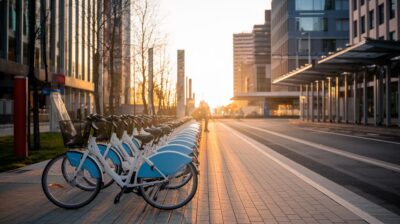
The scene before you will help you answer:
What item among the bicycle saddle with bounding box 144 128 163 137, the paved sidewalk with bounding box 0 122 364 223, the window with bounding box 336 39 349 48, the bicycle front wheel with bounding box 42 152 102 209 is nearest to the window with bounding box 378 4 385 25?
the window with bounding box 336 39 349 48

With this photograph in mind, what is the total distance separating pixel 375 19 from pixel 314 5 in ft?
115

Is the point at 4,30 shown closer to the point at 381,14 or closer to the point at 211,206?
the point at 211,206

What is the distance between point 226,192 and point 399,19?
129 ft

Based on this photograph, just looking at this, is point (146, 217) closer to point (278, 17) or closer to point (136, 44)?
point (136, 44)

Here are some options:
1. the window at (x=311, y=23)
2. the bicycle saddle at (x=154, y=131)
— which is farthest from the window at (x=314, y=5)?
the bicycle saddle at (x=154, y=131)

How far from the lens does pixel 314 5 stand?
79188mm

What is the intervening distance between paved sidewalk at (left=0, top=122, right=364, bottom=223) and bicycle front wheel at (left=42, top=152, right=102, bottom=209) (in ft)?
0.47

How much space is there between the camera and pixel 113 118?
6684 millimetres

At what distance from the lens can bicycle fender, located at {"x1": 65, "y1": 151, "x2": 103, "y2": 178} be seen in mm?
5852

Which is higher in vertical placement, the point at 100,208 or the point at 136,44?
the point at 136,44

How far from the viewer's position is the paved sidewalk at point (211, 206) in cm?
545

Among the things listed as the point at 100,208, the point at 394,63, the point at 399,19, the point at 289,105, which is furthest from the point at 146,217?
the point at 289,105

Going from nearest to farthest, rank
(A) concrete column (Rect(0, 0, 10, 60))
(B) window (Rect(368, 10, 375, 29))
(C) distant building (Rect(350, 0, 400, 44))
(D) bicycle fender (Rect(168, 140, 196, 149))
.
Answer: (D) bicycle fender (Rect(168, 140, 196, 149))
(A) concrete column (Rect(0, 0, 10, 60))
(C) distant building (Rect(350, 0, 400, 44))
(B) window (Rect(368, 10, 375, 29))

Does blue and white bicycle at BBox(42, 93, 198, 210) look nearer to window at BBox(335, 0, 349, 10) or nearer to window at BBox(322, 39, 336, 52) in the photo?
window at BBox(322, 39, 336, 52)
